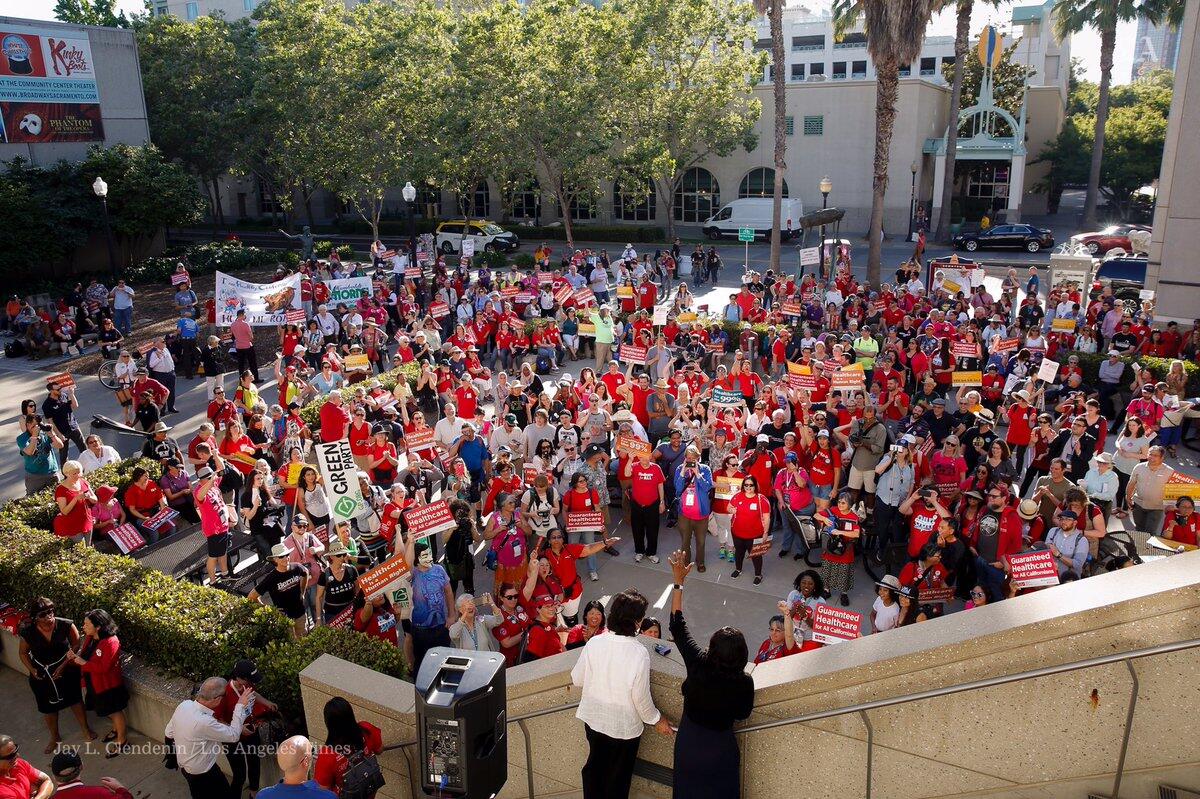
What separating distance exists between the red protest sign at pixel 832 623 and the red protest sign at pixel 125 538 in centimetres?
767

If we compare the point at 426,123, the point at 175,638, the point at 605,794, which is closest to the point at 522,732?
the point at 605,794

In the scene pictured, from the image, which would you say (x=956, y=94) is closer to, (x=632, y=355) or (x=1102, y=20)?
(x=1102, y=20)

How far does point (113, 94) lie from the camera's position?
32.7 meters

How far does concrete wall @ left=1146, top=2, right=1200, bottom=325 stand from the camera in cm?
1809

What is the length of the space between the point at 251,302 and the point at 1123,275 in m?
23.8

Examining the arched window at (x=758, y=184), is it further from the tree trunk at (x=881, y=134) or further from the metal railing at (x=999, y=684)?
the metal railing at (x=999, y=684)

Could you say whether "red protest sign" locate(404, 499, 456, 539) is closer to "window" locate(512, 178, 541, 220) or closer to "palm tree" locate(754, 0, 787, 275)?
"palm tree" locate(754, 0, 787, 275)

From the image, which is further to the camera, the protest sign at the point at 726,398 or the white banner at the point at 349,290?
the white banner at the point at 349,290

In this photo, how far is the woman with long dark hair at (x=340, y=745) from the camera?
543 cm

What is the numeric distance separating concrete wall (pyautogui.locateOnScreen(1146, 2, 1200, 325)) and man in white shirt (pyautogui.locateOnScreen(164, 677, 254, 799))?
794 inches

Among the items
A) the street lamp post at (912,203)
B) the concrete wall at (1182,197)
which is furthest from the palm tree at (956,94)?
the concrete wall at (1182,197)

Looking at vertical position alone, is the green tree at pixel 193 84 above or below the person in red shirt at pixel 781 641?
above

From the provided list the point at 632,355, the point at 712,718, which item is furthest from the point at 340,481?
the point at 632,355

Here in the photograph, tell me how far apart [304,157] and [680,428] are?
29.7 metres
